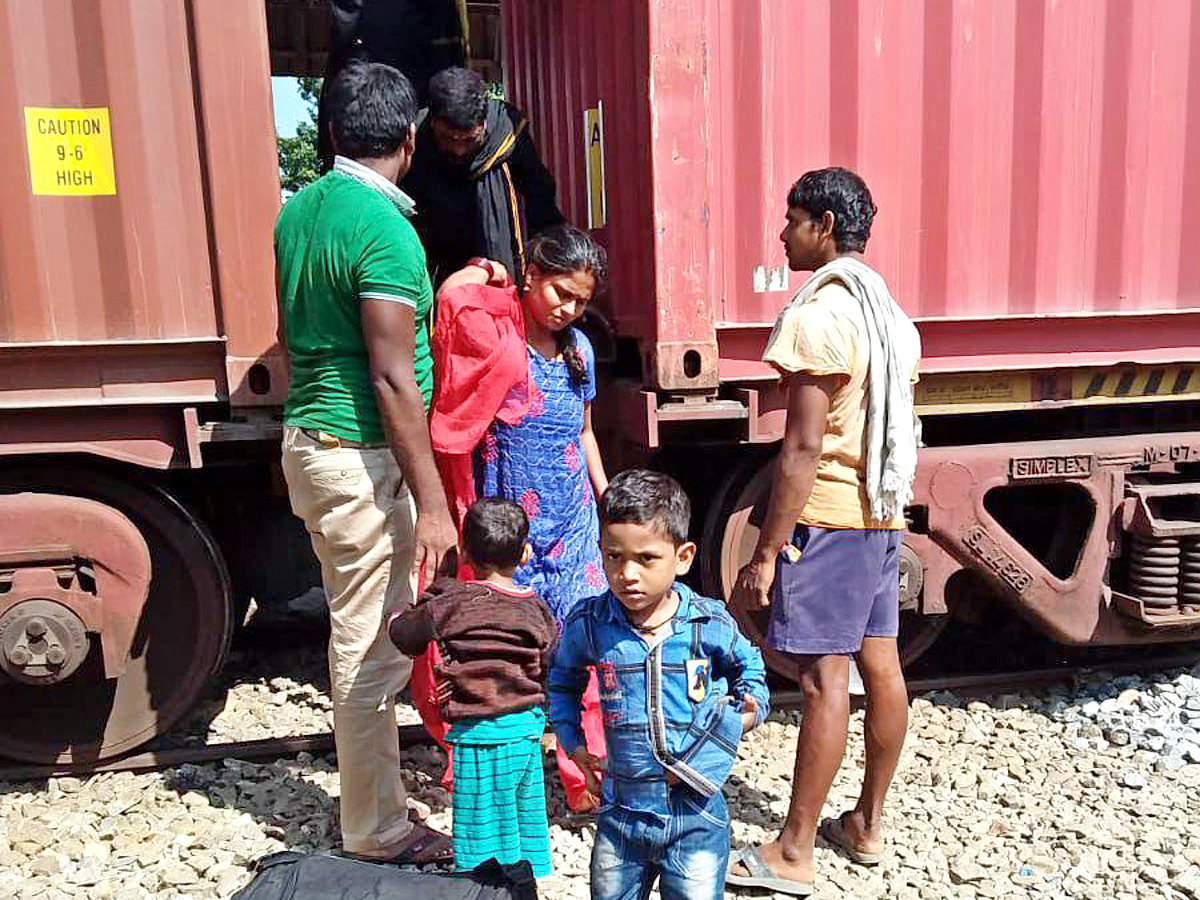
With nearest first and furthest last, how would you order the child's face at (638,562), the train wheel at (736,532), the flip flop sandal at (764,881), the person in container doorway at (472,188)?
the child's face at (638,562), the flip flop sandal at (764,881), the person in container doorway at (472,188), the train wheel at (736,532)

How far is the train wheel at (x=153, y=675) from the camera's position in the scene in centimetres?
309

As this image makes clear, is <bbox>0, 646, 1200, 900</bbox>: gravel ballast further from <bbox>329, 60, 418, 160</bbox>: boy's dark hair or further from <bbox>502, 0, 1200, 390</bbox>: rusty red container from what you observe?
<bbox>329, 60, 418, 160</bbox>: boy's dark hair

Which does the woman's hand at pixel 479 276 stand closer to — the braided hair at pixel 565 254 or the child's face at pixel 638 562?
the braided hair at pixel 565 254

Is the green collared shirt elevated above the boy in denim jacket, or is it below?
above

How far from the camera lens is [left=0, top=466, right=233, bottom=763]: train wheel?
10.2 ft

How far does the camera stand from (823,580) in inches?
95.7

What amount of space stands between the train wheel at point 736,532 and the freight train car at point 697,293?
12mm

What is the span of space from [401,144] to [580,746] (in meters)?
1.51

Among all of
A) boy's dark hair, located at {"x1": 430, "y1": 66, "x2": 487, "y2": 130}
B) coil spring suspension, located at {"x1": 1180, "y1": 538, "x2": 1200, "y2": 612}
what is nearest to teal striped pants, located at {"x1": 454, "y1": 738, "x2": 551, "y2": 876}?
boy's dark hair, located at {"x1": 430, "y1": 66, "x2": 487, "y2": 130}

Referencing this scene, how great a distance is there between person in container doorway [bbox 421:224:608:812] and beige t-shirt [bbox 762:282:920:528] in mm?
565

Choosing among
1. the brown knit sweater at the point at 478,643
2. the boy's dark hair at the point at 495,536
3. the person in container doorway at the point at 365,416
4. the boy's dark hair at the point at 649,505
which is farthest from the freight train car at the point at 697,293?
the boy's dark hair at the point at 649,505

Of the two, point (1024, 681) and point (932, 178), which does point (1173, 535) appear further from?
point (932, 178)

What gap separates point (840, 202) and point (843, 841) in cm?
173

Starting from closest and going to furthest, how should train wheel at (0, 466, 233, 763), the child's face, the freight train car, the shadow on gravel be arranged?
the child's face < the freight train car < the shadow on gravel < train wheel at (0, 466, 233, 763)
